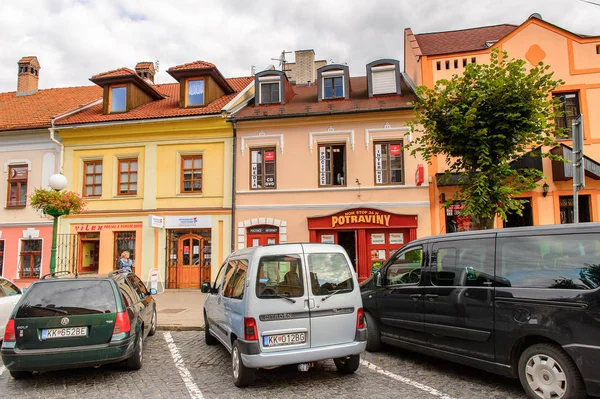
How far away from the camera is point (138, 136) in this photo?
55.7 feet

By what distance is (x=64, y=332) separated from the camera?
17.8 feet

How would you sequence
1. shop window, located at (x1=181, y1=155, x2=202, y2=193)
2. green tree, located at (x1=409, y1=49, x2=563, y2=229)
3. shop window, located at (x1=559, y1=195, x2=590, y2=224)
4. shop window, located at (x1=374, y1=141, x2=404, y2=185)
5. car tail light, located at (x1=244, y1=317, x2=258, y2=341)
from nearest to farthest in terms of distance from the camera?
car tail light, located at (x1=244, y1=317, x2=258, y2=341), green tree, located at (x1=409, y1=49, x2=563, y2=229), shop window, located at (x1=559, y1=195, x2=590, y2=224), shop window, located at (x1=374, y1=141, x2=404, y2=185), shop window, located at (x1=181, y1=155, x2=202, y2=193)

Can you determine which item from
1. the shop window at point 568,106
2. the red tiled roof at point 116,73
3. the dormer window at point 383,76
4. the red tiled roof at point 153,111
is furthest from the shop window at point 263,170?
the shop window at point 568,106

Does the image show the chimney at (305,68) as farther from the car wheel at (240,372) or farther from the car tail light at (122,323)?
the car wheel at (240,372)

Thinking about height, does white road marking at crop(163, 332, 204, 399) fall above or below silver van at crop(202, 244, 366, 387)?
below

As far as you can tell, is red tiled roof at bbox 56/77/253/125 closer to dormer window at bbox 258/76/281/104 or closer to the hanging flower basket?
dormer window at bbox 258/76/281/104

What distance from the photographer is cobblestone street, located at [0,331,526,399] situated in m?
5.07

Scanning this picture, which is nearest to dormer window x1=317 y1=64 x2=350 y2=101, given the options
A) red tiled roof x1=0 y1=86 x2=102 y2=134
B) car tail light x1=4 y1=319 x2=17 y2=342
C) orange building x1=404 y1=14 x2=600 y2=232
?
orange building x1=404 y1=14 x2=600 y2=232

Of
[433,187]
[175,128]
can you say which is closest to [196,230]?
[175,128]

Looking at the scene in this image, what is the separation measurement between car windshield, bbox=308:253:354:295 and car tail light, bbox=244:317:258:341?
2.91 ft

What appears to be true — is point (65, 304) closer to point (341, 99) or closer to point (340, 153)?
point (340, 153)

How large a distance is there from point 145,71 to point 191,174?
1025cm

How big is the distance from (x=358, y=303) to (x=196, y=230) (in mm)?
11862

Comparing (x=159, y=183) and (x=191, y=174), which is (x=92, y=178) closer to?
(x=159, y=183)
